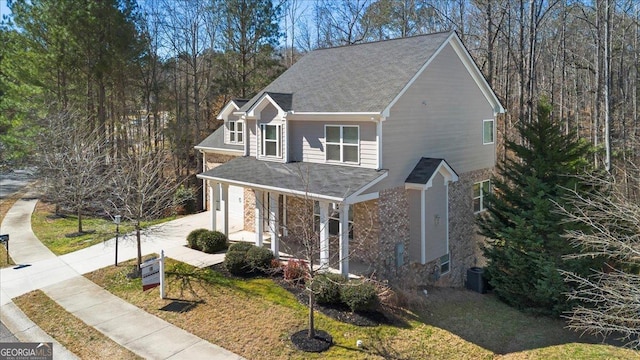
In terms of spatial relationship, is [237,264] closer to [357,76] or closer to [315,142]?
[315,142]

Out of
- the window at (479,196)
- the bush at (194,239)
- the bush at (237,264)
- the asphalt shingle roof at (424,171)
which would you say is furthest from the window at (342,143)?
the window at (479,196)

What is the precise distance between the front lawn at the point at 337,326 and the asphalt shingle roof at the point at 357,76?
22.7ft

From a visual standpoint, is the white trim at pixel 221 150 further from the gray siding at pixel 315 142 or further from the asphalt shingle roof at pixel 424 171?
the asphalt shingle roof at pixel 424 171

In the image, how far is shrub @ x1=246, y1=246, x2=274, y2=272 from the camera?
14734 mm

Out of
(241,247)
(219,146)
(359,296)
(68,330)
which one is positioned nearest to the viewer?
(68,330)

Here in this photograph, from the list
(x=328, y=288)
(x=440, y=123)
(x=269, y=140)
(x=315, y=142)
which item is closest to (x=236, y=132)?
(x=269, y=140)

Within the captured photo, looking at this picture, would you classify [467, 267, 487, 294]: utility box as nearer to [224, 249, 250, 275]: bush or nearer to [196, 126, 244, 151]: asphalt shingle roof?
[224, 249, 250, 275]: bush

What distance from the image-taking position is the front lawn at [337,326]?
1086 cm

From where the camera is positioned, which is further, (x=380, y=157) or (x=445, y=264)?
(x=445, y=264)

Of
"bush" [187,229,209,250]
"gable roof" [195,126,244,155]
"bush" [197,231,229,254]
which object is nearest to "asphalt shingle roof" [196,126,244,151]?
"gable roof" [195,126,244,155]

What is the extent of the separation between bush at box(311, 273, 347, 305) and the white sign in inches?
185

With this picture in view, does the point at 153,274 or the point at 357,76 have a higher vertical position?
the point at 357,76

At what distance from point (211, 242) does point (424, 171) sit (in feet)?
27.5

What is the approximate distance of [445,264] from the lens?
17.8 metres
